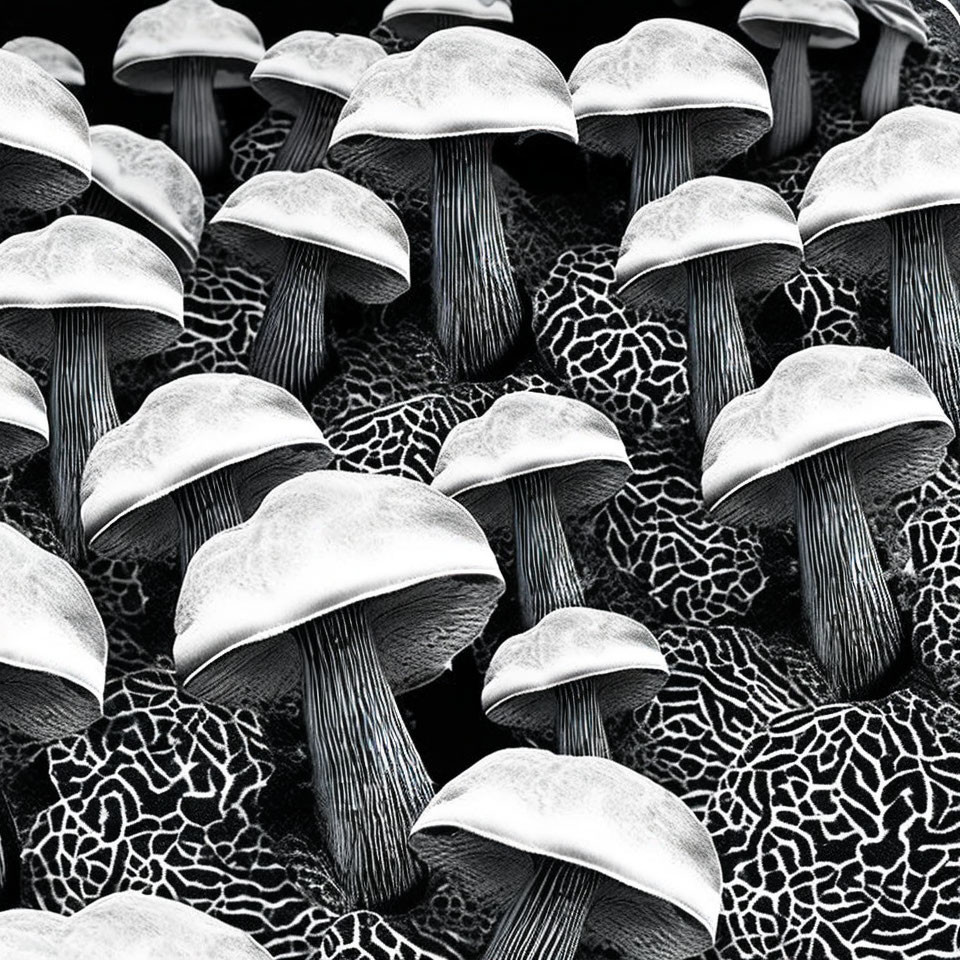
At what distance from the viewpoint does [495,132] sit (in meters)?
2.45

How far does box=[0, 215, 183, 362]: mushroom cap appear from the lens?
7.47 feet

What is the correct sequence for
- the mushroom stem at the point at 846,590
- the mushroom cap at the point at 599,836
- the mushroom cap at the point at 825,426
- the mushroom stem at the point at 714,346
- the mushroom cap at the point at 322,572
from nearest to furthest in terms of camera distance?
the mushroom cap at the point at 599,836, the mushroom cap at the point at 322,572, the mushroom cap at the point at 825,426, the mushroom stem at the point at 846,590, the mushroom stem at the point at 714,346

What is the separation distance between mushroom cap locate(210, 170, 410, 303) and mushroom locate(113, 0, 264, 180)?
73 cm

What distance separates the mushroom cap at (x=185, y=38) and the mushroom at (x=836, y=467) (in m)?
1.56

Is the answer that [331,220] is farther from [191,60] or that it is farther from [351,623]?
[191,60]

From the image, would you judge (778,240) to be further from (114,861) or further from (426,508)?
(114,861)

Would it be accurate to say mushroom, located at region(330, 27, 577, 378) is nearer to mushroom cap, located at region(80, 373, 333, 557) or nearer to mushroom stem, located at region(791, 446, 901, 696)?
mushroom cap, located at region(80, 373, 333, 557)

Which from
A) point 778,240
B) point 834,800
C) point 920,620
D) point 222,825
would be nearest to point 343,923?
point 222,825

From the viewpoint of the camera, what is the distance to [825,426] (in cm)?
206

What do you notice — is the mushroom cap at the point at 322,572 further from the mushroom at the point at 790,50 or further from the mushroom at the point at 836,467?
the mushroom at the point at 790,50

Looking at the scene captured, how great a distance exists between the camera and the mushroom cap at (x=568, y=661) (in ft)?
6.34

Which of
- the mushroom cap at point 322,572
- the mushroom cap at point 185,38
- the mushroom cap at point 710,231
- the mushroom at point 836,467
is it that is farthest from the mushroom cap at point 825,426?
the mushroom cap at point 185,38

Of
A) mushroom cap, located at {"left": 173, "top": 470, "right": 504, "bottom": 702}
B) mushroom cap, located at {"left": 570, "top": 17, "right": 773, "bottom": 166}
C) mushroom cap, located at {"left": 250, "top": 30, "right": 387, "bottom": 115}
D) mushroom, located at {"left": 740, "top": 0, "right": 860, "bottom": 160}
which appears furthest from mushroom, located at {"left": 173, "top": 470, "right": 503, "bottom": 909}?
mushroom, located at {"left": 740, "top": 0, "right": 860, "bottom": 160}

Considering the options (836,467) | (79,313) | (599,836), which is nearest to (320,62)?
(79,313)
